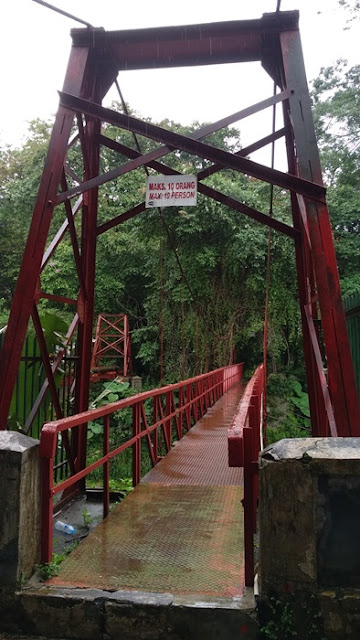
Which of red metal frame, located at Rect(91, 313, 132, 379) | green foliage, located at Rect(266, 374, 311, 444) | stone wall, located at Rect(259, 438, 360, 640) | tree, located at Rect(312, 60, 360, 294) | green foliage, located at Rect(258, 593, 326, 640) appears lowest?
green foliage, located at Rect(258, 593, 326, 640)

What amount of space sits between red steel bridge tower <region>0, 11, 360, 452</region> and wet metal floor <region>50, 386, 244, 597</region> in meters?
1.07

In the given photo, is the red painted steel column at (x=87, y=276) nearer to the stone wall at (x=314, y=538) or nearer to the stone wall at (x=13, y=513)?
the stone wall at (x=13, y=513)

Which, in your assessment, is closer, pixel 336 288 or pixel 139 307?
pixel 336 288

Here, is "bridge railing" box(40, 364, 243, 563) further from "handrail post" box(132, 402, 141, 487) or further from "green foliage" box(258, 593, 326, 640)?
"green foliage" box(258, 593, 326, 640)

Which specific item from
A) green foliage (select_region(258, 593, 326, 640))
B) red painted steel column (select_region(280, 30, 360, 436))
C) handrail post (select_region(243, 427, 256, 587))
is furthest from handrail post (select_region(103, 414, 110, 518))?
green foliage (select_region(258, 593, 326, 640))

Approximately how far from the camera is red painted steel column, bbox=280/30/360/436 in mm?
3670

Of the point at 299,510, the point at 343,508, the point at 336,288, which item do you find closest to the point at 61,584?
the point at 299,510

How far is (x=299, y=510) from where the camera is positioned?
87.3 inches

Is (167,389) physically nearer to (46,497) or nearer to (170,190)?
(170,190)

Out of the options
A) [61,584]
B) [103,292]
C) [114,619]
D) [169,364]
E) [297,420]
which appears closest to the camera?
[114,619]

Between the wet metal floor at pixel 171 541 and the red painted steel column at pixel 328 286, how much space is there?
1.17 m

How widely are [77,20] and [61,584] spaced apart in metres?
4.40

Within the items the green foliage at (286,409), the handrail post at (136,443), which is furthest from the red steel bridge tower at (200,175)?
the green foliage at (286,409)

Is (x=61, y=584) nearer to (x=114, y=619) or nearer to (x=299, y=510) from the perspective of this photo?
(x=114, y=619)
